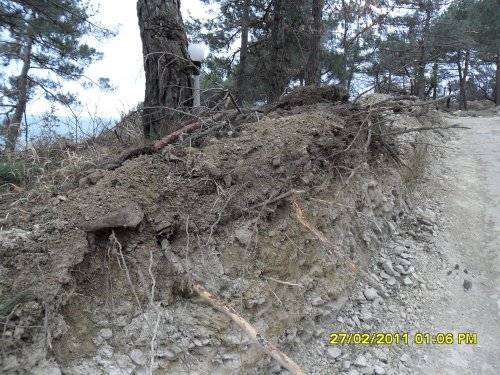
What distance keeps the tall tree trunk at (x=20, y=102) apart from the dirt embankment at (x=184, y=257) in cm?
163

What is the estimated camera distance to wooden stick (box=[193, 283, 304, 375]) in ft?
3.98

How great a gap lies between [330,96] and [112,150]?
2.12 m

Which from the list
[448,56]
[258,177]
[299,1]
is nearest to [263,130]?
[258,177]

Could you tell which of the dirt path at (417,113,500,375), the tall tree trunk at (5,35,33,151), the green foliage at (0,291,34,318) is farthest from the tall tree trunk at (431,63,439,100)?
the green foliage at (0,291,34,318)

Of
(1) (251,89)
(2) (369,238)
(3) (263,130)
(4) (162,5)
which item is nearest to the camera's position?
(3) (263,130)

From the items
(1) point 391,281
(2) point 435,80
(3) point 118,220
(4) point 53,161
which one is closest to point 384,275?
(1) point 391,281

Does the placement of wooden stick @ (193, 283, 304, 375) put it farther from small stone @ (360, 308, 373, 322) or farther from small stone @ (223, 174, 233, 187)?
small stone @ (360, 308, 373, 322)

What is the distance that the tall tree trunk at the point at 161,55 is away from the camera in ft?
11.0

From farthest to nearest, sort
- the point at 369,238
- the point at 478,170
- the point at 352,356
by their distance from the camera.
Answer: the point at 478,170 → the point at 369,238 → the point at 352,356

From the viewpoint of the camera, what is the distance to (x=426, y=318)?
7.77 ft

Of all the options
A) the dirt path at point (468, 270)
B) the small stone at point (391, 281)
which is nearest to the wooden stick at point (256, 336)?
the dirt path at point (468, 270)

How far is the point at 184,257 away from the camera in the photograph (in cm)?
181

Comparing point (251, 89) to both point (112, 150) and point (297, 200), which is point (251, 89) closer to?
point (112, 150)

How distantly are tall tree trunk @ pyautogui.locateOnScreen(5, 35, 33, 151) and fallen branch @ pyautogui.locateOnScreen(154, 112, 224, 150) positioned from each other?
1433 mm
